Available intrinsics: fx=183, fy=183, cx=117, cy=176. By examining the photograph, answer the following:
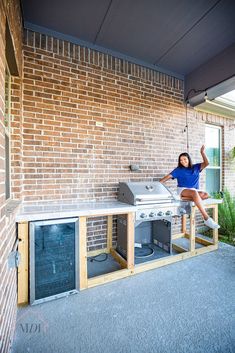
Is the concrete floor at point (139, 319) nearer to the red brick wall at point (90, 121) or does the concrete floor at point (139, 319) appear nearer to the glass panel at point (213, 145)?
the red brick wall at point (90, 121)

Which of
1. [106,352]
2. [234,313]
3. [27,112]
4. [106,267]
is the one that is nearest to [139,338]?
[106,352]

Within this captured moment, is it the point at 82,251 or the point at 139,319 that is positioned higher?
the point at 82,251

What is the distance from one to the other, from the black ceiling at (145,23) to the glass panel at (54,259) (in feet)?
8.25

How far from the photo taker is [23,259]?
1811mm

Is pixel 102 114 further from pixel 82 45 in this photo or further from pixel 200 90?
pixel 200 90

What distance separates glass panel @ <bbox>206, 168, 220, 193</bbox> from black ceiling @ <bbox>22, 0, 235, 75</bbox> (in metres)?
2.48

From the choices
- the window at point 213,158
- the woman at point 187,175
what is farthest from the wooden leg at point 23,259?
the window at point 213,158

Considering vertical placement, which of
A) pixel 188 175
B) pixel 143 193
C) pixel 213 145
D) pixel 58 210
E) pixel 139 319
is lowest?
pixel 139 319

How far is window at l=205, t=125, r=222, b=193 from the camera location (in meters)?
4.38

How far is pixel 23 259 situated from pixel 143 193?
63.0 inches

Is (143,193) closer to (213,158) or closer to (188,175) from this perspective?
(188,175)

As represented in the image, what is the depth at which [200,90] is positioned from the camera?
3.37m

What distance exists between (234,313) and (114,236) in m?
1.82

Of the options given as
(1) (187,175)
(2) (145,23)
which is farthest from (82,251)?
(2) (145,23)
